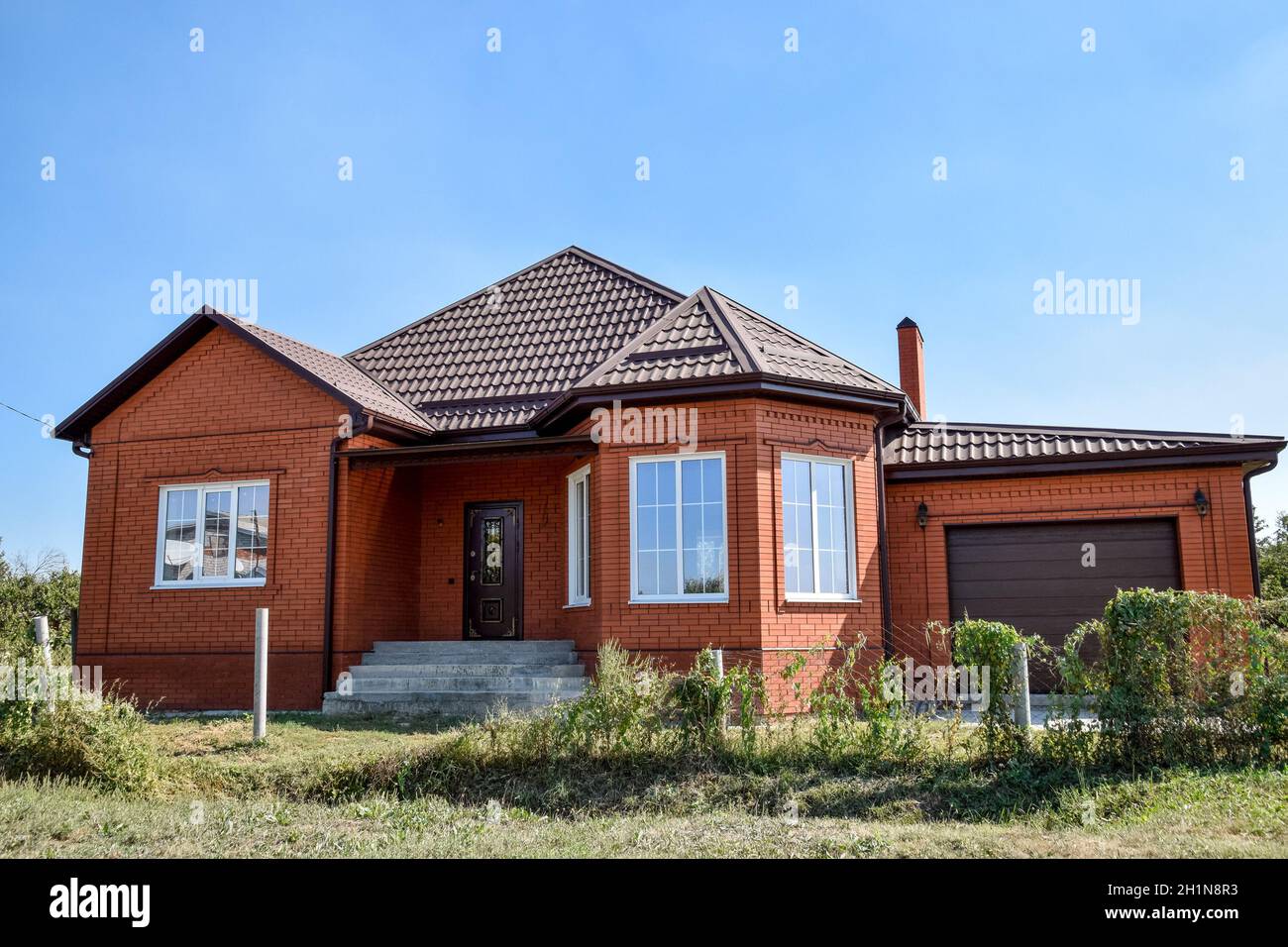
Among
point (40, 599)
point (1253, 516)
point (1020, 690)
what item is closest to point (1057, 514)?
point (1253, 516)

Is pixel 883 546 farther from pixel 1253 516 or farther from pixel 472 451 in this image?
pixel 472 451

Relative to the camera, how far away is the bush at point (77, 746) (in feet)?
27.7

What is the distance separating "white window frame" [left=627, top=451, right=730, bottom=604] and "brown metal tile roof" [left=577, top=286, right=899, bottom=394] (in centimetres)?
98

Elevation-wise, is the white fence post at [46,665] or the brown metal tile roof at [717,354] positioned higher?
the brown metal tile roof at [717,354]

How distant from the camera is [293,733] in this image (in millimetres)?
10656

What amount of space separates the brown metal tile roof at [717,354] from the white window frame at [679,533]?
983 millimetres

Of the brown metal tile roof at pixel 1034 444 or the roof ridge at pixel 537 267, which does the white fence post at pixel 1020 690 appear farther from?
the roof ridge at pixel 537 267

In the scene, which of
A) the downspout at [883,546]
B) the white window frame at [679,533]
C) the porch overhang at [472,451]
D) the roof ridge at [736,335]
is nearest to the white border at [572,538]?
the porch overhang at [472,451]

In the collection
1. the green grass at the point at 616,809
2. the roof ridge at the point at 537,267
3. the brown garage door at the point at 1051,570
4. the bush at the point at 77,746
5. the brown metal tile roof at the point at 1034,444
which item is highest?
the roof ridge at the point at 537,267

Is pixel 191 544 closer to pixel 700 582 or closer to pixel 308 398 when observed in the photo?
pixel 308 398

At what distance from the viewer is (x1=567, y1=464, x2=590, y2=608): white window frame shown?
1345 centimetres

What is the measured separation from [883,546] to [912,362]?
486 centimetres

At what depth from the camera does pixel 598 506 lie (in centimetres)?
1245
